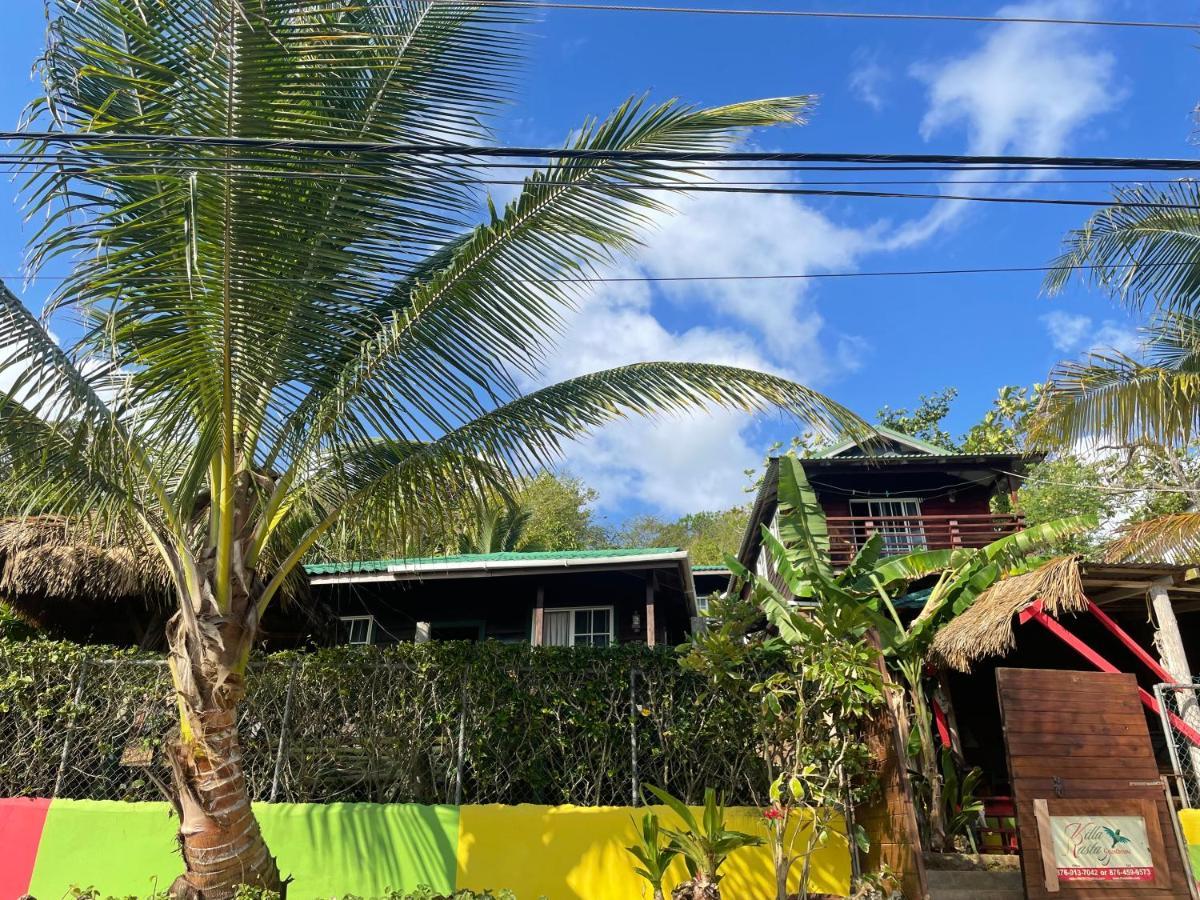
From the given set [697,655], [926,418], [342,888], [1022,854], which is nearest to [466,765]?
[342,888]

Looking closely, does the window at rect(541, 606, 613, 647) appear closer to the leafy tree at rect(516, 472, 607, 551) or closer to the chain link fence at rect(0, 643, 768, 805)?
the chain link fence at rect(0, 643, 768, 805)

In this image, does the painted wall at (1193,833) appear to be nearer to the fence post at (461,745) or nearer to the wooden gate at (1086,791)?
the wooden gate at (1086,791)

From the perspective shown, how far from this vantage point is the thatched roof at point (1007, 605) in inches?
324

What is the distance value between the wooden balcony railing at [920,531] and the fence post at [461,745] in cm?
1068

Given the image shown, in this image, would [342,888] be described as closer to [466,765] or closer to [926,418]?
[466,765]

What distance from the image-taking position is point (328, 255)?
5133 mm

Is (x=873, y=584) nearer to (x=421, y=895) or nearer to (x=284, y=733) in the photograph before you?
(x=421, y=895)

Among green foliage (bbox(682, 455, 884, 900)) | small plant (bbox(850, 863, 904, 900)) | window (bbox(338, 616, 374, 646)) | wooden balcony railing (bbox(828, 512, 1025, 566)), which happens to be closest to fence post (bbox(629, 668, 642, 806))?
green foliage (bbox(682, 455, 884, 900))

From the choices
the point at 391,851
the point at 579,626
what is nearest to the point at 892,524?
the point at 579,626

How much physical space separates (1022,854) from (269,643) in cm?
1091

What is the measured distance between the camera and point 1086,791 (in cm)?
671

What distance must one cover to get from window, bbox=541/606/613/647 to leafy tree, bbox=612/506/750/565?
23517 millimetres

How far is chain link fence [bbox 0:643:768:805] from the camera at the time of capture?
7281 millimetres

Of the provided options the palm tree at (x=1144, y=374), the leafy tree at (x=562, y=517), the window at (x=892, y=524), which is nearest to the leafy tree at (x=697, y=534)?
the leafy tree at (x=562, y=517)
